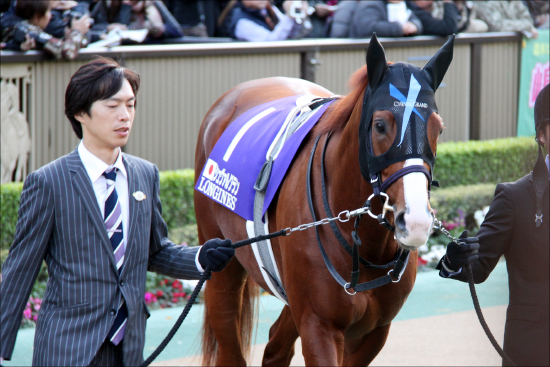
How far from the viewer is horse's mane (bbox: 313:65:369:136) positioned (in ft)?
8.65

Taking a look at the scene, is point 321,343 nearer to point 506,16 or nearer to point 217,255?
point 217,255

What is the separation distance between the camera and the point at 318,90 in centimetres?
429

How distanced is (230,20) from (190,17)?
16.8 inches

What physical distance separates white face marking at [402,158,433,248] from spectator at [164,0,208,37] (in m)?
5.48

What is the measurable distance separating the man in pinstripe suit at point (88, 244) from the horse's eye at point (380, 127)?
28.1 inches

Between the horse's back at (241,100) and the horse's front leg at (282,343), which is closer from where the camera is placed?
the horse's front leg at (282,343)

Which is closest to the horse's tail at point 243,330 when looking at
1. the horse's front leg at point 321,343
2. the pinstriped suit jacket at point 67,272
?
the horse's front leg at point 321,343

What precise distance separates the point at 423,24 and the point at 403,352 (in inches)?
186

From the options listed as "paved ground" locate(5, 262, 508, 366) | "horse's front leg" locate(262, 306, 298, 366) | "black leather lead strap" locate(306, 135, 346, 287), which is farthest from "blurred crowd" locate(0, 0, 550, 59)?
"black leather lead strap" locate(306, 135, 346, 287)

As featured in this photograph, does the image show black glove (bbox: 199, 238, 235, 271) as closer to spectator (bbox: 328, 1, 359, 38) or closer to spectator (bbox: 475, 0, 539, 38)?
spectator (bbox: 328, 1, 359, 38)

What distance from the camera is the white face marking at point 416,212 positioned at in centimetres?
217

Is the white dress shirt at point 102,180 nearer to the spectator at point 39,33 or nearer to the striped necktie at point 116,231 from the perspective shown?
the striped necktie at point 116,231

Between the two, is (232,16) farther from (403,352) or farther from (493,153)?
(403,352)

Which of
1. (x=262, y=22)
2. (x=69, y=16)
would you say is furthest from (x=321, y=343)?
(x=262, y=22)
